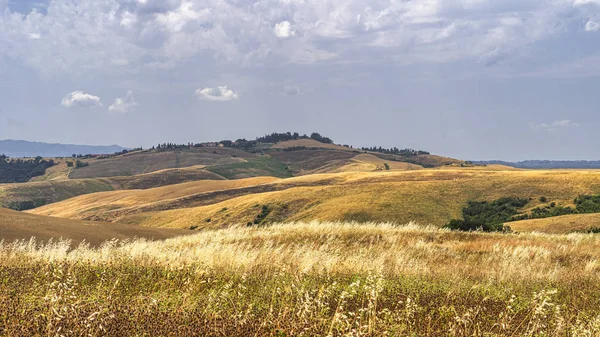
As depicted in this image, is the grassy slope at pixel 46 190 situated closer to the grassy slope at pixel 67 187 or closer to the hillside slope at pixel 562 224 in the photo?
the grassy slope at pixel 67 187

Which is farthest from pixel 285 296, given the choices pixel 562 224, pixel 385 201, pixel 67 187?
pixel 67 187

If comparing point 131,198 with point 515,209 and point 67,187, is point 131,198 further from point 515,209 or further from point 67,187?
point 515,209

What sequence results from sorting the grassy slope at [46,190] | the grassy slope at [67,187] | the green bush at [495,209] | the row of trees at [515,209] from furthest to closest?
the grassy slope at [67,187]
the grassy slope at [46,190]
the green bush at [495,209]
the row of trees at [515,209]

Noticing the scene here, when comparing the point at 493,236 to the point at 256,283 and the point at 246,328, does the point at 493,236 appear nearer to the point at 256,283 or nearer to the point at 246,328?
the point at 256,283

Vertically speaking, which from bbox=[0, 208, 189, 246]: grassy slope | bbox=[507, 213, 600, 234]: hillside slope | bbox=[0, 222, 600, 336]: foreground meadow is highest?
bbox=[0, 222, 600, 336]: foreground meadow

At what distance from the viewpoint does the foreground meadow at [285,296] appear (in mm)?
5996

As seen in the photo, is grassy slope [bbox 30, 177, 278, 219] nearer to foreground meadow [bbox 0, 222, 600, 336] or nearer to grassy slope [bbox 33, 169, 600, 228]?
grassy slope [bbox 33, 169, 600, 228]

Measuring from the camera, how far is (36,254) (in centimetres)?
1244

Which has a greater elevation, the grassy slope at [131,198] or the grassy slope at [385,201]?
the grassy slope at [385,201]

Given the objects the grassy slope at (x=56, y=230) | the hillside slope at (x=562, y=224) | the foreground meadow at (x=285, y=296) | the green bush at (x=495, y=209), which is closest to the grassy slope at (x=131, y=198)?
the green bush at (x=495, y=209)

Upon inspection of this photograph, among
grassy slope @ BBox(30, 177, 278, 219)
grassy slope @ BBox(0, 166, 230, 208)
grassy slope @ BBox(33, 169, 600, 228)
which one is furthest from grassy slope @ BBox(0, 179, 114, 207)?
grassy slope @ BBox(33, 169, 600, 228)

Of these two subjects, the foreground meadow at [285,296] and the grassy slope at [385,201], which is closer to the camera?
the foreground meadow at [285,296]

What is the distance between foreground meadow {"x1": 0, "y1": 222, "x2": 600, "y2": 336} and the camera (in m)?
6.00

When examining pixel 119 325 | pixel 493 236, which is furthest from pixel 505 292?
pixel 493 236
